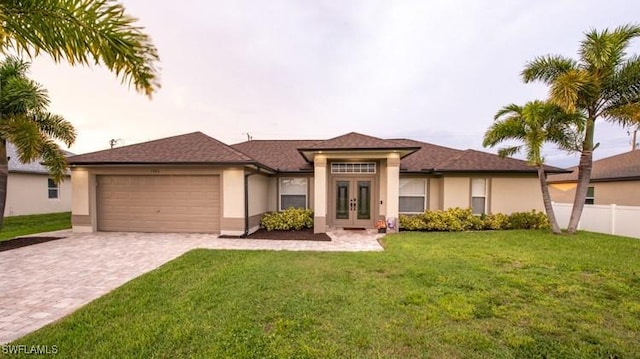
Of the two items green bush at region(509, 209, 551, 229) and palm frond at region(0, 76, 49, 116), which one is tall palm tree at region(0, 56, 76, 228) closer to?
palm frond at region(0, 76, 49, 116)

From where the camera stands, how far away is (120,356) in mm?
2742

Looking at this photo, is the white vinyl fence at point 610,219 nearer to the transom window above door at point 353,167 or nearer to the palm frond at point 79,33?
the transom window above door at point 353,167

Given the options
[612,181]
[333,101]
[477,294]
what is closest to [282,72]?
[333,101]

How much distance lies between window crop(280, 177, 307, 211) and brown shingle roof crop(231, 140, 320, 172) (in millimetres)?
670

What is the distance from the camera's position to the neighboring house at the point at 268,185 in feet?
33.2

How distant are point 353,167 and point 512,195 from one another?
7.27 metres

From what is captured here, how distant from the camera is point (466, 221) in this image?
439 inches

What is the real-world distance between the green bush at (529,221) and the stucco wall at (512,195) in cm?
66

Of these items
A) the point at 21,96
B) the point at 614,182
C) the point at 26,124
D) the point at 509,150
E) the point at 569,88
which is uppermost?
the point at 569,88

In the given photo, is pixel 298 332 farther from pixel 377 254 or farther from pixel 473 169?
pixel 473 169

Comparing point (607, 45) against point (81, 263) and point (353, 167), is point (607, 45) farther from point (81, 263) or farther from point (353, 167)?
point (81, 263)

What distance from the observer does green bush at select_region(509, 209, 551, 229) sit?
11.1 metres

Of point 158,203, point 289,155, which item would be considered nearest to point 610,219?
point 289,155

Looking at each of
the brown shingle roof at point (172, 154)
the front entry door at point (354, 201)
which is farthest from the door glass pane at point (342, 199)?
the brown shingle roof at point (172, 154)
